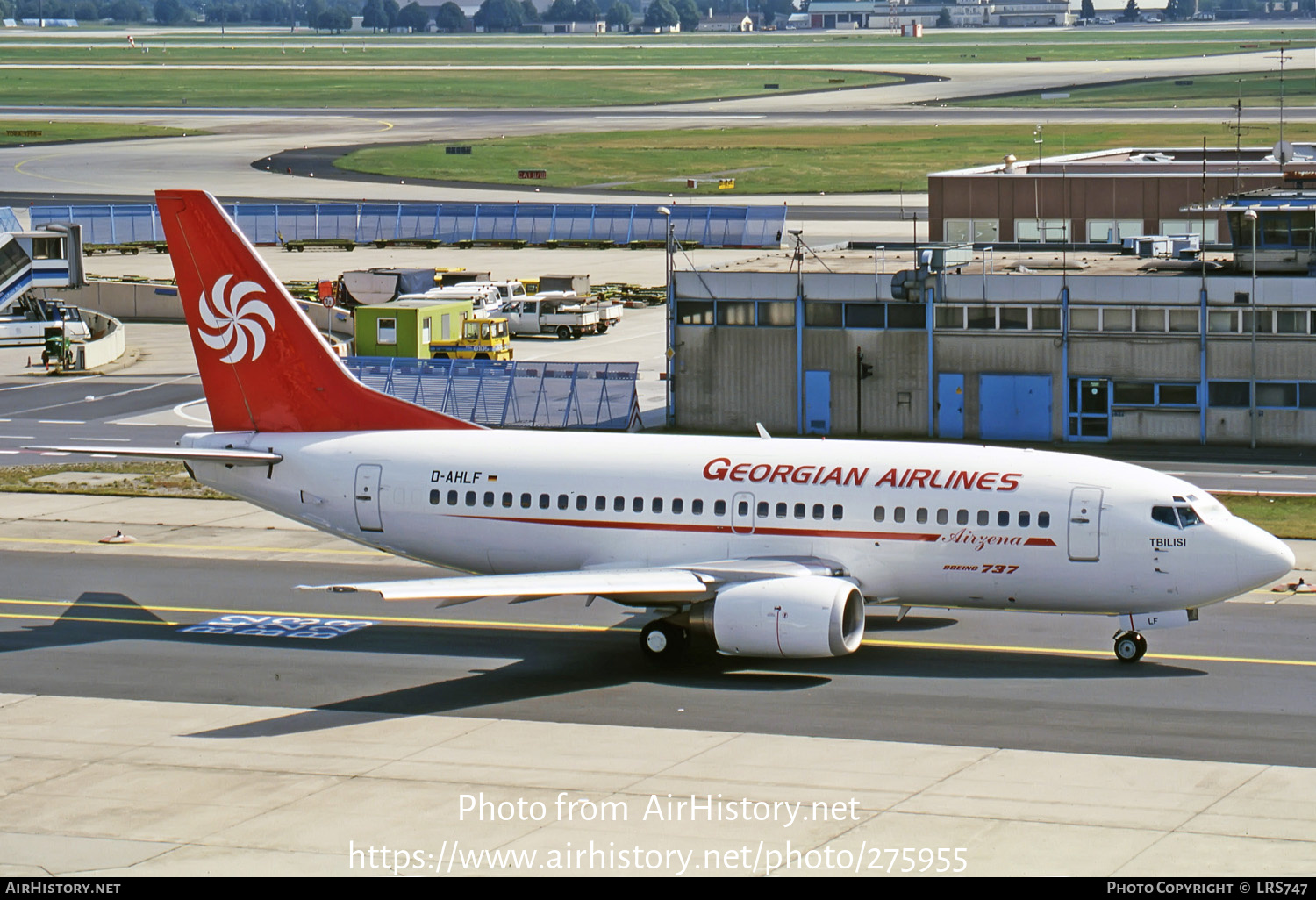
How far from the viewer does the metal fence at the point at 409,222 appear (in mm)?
131875

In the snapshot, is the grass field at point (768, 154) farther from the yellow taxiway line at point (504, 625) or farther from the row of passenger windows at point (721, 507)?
the row of passenger windows at point (721, 507)

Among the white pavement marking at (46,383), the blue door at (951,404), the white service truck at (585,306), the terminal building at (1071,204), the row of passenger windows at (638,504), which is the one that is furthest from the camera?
the white service truck at (585,306)

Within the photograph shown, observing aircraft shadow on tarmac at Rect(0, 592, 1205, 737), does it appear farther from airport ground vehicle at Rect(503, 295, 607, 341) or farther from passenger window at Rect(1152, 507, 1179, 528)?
airport ground vehicle at Rect(503, 295, 607, 341)

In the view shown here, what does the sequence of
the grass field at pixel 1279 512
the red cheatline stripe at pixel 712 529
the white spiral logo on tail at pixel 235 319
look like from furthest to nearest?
1. the grass field at pixel 1279 512
2. the white spiral logo on tail at pixel 235 319
3. the red cheatline stripe at pixel 712 529

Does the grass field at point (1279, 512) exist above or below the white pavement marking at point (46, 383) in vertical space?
below

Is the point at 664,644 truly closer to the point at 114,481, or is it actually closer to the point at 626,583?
the point at 626,583

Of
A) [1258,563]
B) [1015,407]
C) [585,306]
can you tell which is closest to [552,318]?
[585,306]

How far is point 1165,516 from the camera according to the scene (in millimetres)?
33625

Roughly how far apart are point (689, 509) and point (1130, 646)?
9.15m

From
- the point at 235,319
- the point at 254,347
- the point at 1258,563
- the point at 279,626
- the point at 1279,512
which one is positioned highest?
the point at 235,319

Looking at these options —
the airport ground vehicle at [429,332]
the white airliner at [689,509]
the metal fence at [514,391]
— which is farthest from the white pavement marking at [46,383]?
the white airliner at [689,509]

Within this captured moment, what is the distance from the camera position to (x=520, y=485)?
3712 cm

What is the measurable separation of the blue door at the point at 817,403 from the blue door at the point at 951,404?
4.15 meters
